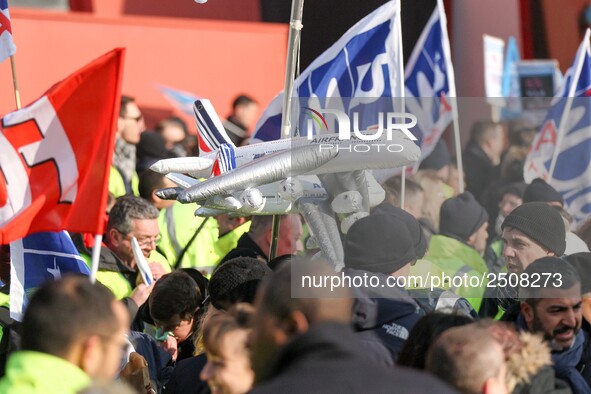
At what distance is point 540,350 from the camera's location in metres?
3.98

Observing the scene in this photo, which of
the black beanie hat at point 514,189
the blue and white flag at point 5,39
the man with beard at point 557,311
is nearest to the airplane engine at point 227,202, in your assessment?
the black beanie hat at point 514,189

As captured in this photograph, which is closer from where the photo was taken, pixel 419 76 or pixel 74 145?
pixel 74 145

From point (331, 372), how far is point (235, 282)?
2.13 m

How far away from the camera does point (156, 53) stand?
44.2 ft

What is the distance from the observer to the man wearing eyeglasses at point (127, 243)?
6.56 m

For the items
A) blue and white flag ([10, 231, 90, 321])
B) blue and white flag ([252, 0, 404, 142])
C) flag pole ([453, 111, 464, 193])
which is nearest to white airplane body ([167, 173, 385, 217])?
flag pole ([453, 111, 464, 193])

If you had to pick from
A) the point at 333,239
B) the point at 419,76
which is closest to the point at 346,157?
the point at 333,239

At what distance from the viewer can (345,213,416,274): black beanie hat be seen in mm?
4801

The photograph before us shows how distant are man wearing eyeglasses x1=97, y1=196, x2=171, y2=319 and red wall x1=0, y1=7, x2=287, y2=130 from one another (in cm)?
524

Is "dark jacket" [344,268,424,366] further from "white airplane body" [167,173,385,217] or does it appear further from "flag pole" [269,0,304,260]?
"flag pole" [269,0,304,260]

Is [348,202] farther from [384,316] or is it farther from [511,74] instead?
[511,74]

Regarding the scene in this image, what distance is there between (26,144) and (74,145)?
0.19 metres

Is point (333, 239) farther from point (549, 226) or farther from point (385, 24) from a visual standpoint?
point (385, 24)

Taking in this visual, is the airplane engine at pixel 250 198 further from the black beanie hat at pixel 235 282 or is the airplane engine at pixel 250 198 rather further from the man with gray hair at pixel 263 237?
the man with gray hair at pixel 263 237
